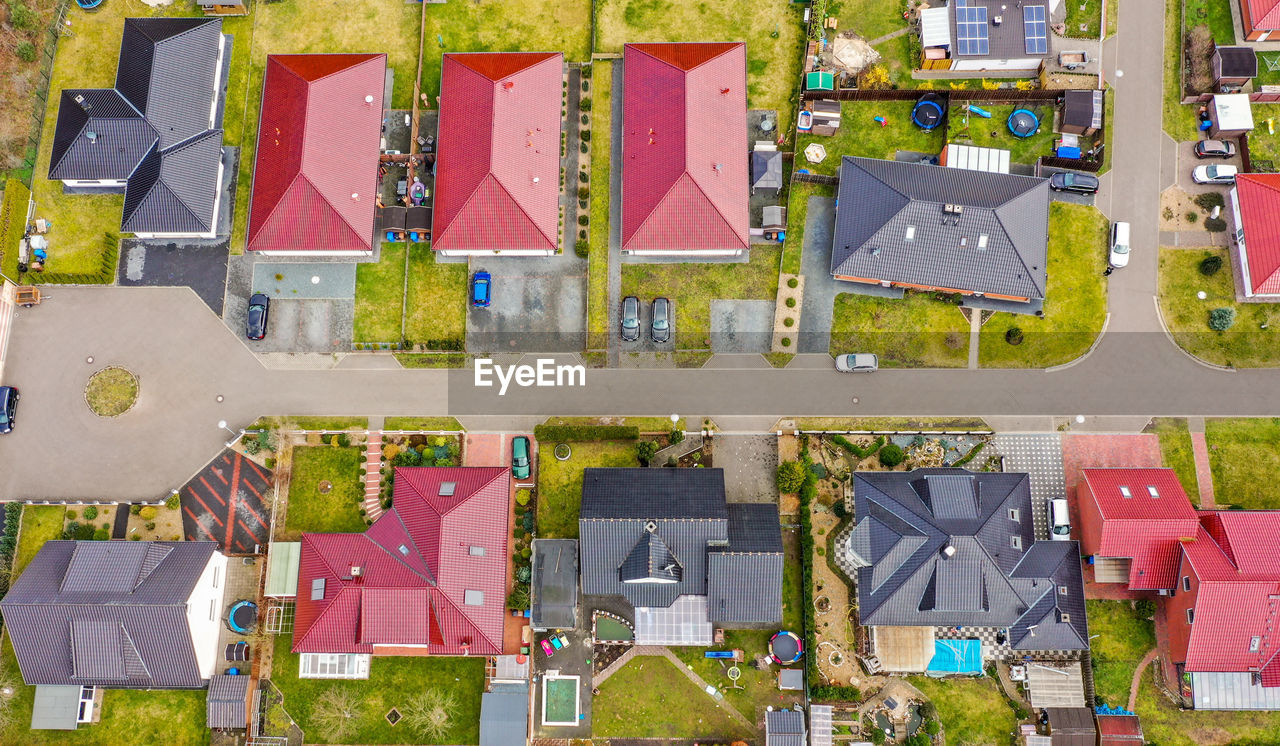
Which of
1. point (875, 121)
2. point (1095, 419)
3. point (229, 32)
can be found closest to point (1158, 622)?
point (1095, 419)

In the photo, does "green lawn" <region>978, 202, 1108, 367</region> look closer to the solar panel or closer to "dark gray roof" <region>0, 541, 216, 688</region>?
the solar panel

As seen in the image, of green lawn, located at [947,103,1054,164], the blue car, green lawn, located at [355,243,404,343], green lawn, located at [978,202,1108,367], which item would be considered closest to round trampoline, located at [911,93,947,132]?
green lawn, located at [947,103,1054,164]

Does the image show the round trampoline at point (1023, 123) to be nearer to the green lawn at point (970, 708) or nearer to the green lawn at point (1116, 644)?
the green lawn at point (1116, 644)

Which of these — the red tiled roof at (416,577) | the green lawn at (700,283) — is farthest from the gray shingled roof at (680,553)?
the green lawn at (700,283)

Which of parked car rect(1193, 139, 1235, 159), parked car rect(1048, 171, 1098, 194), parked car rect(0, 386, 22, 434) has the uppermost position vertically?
parked car rect(1193, 139, 1235, 159)

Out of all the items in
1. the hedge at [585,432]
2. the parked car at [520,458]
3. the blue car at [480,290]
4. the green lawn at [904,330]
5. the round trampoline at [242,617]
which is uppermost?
the blue car at [480,290]

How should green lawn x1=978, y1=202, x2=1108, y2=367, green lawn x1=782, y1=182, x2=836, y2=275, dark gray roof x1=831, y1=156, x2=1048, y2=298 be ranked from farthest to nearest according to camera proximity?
green lawn x1=782, y1=182, x2=836, y2=275 < green lawn x1=978, y1=202, x2=1108, y2=367 < dark gray roof x1=831, y1=156, x2=1048, y2=298

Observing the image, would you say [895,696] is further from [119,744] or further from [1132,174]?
[119,744]
